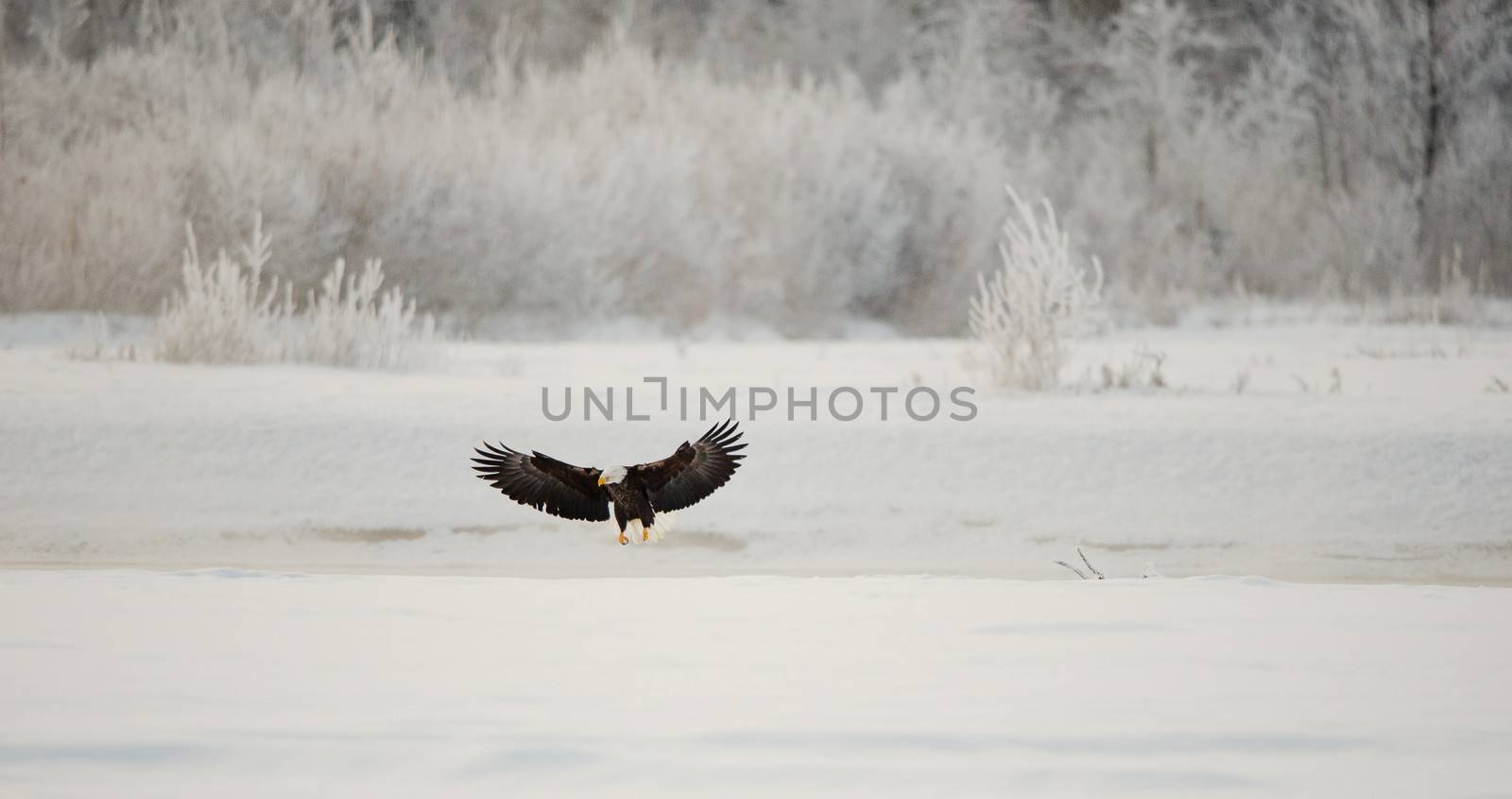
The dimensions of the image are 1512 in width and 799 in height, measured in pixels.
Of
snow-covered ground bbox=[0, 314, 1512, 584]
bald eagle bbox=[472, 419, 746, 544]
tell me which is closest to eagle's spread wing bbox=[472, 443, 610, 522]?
bald eagle bbox=[472, 419, 746, 544]

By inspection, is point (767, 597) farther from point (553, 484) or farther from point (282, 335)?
point (282, 335)

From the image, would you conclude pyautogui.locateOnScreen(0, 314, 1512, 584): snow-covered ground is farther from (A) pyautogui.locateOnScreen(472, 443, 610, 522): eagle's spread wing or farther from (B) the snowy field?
(A) pyautogui.locateOnScreen(472, 443, 610, 522): eagle's spread wing

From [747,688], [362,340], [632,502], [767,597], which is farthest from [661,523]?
[362,340]

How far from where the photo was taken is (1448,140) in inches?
616

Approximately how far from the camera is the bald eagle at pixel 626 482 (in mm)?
3180

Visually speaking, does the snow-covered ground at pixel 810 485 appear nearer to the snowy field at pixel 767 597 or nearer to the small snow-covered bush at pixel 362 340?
the snowy field at pixel 767 597

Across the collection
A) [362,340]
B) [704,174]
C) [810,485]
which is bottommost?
[810,485]

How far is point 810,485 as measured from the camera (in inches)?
206

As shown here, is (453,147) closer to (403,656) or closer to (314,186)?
(314,186)

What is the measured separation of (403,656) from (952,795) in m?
1.06

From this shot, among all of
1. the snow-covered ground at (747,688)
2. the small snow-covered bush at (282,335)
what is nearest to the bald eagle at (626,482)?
the snow-covered ground at (747,688)

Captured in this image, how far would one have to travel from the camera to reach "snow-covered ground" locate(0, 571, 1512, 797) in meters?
2.26

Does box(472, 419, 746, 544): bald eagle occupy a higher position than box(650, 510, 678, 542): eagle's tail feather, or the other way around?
box(472, 419, 746, 544): bald eagle

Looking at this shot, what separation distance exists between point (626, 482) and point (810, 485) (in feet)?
6.88
